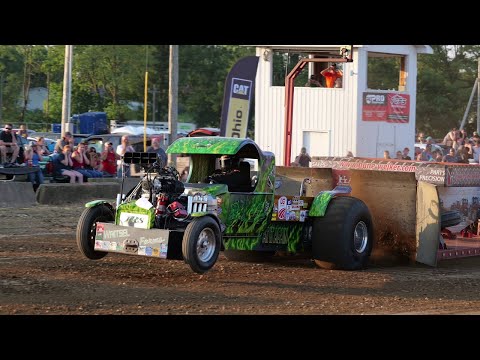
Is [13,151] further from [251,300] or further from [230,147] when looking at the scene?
[251,300]

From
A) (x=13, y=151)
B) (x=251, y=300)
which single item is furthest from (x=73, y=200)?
(x=251, y=300)

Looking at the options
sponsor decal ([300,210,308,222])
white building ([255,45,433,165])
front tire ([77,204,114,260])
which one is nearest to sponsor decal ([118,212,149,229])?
front tire ([77,204,114,260])

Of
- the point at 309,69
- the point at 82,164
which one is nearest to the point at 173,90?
the point at 309,69

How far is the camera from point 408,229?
42.2 feet

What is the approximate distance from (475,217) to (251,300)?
571cm

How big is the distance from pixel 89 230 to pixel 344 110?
17.0 m

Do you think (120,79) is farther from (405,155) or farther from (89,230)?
(89,230)

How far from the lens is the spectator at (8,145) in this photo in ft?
66.8

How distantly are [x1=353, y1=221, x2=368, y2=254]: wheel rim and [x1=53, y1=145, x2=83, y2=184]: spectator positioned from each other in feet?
33.6

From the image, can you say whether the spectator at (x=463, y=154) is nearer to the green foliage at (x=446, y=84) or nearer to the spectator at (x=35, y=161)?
the spectator at (x=35, y=161)

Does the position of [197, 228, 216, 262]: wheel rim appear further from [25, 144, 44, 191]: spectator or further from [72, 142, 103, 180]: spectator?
[72, 142, 103, 180]: spectator

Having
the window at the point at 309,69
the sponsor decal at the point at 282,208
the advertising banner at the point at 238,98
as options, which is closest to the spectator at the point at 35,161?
the advertising banner at the point at 238,98

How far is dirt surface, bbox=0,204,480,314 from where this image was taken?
9.36 metres

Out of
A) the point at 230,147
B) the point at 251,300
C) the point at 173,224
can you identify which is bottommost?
the point at 251,300
